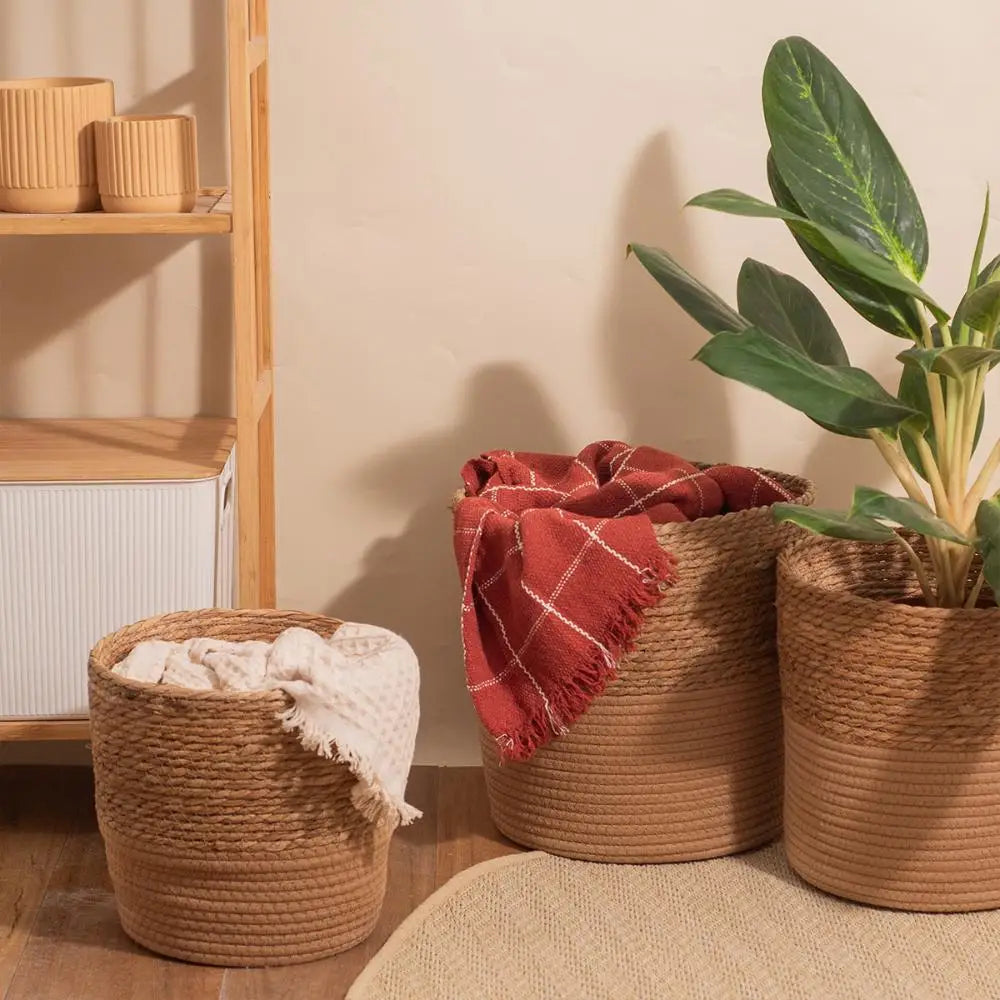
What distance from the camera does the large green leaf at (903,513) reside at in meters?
1.52

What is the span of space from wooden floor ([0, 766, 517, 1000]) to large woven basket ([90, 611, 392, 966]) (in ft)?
0.10

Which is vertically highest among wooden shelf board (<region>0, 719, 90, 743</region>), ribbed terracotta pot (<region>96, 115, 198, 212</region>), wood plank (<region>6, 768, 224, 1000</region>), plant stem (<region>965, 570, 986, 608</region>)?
ribbed terracotta pot (<region>96, 115, 198, 212</region>)

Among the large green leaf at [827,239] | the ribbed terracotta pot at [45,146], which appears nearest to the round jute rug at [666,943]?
the large green leaf at [827,239]

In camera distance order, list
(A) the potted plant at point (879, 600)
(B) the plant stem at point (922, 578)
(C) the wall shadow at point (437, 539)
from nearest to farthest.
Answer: (A) the potted plant at point (879, 600), (B) the plant stem at point (922, 578), (C) the wall shadow at point (437, 539)

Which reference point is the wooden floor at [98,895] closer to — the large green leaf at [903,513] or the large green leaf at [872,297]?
the large green leaf at [903,513]

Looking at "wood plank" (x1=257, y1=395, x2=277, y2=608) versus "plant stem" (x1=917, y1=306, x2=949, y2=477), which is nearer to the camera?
"plant stem" (x1=917, y1=306, x2=949, y2=477)

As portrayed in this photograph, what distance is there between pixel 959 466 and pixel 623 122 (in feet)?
2.11

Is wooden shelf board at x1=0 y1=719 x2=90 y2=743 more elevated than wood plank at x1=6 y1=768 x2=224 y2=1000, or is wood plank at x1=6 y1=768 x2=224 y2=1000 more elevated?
wooden shelf board at x1=0 y1=719 x2=90 y2=743

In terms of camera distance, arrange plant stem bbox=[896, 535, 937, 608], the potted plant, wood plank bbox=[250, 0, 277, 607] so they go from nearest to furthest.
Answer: the potted plant, plant stem bbox=[896, 535, 937, 608], wood plank bbox=[250, 0, 277, 607]

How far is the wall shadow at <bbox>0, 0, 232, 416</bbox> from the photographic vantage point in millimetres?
1966

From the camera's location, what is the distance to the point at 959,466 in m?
1.70

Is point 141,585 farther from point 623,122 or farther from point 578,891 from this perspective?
point 623,122

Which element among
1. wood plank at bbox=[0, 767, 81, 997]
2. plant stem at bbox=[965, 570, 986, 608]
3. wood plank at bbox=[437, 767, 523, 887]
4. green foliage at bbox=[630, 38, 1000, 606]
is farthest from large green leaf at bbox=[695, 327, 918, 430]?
wood plank at bbox=[0, 767, 81, 997]

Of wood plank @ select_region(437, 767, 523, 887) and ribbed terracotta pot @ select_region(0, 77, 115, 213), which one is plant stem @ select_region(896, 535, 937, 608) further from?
ribbed terracotta pot @ select_region(0, 77, 115, 213)
